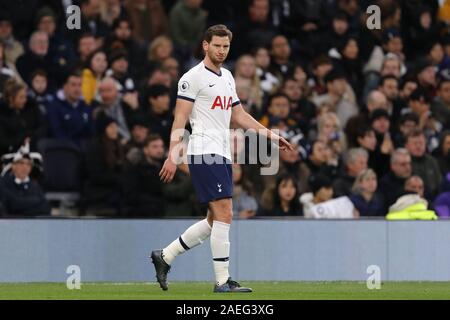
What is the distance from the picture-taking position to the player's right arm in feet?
37.6

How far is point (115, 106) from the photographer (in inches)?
701

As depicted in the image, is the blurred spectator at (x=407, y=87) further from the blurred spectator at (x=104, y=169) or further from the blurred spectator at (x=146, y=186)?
the blurred spectator at (x=104, y=169)

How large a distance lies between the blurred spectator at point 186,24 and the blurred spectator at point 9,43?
8.10 ft

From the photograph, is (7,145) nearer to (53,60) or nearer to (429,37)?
(53,60)

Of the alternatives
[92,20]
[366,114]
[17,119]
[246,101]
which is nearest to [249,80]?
[246,101]

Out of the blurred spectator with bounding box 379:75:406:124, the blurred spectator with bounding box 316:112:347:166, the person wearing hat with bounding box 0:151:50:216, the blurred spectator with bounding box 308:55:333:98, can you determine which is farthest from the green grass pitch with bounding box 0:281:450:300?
the blurred spectator with bounding box 308:55:333:98

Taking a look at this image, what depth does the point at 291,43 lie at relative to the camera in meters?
20.4

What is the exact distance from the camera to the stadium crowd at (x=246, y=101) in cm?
1648

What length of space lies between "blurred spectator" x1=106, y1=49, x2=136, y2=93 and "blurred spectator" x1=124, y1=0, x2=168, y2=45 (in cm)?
123

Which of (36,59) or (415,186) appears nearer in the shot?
(415,186)

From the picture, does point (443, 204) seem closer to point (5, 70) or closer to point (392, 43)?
point (392, 43)

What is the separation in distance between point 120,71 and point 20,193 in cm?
333

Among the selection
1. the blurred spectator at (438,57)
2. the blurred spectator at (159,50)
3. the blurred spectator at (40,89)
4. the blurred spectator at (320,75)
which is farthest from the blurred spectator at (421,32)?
the blurred spectator at (40,89)

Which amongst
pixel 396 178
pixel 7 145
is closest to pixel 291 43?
pixel 396 178
